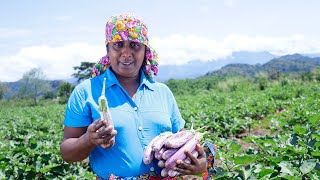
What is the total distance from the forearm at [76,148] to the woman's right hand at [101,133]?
0.21 feet

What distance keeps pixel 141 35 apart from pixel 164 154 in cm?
70

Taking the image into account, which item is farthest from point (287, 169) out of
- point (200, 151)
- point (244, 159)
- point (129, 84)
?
point (129, 84)

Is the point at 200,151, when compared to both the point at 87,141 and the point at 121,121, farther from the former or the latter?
the point at 87,141

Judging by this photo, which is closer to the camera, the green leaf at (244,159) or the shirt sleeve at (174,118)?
the shirt sleeve at (174,118)

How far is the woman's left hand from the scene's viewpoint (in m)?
2.10

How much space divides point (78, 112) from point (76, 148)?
196mm

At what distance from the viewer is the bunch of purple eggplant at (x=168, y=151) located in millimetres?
2105

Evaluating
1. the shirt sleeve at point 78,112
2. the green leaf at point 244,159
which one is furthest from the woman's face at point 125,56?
the green leaf at point 244,159

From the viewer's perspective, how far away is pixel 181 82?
42.3m

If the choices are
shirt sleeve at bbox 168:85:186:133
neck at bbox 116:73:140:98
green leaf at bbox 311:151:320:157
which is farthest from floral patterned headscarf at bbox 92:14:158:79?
green leaf at bbox 311:151:320:157

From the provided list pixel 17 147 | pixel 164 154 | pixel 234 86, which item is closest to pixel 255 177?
pixel 164 154

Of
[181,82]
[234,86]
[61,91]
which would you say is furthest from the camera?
[61,91]

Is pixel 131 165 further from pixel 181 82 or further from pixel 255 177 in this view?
pixel 181 82

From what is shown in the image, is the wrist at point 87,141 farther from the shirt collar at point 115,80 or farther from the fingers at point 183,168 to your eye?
the fingers at point 183,168
